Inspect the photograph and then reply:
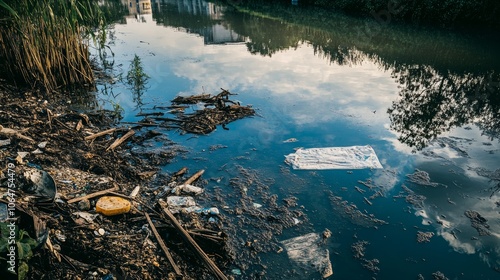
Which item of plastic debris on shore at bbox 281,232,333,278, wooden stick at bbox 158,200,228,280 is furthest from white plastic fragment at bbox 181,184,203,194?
plastic debris on shore at bbox 281,232,333,278

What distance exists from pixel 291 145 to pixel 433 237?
2289 mm

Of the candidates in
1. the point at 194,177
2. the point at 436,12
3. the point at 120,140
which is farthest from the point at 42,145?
the point at 436,12

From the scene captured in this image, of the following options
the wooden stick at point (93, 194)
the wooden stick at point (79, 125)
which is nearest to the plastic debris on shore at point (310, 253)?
the wooden stick at point (93, 194)

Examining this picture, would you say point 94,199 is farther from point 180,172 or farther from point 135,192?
point 180,172

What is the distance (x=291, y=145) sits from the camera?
489 centimetres

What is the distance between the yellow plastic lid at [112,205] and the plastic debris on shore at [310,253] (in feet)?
5.21

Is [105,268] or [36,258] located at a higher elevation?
[36,258]

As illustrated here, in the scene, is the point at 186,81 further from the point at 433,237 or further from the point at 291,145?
the point at 433,237

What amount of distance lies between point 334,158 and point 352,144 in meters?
0.58

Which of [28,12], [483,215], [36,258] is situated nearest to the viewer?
[36,258]

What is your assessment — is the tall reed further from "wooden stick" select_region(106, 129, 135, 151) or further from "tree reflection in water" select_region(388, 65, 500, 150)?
"tree reflection in water" select_region(388, 65, 500, 150)

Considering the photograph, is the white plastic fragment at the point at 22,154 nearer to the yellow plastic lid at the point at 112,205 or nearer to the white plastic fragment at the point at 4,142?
the white plastic fragment at the point at 4,142

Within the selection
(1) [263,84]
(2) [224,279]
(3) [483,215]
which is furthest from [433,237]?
(1) [263,84]

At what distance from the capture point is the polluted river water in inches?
119
